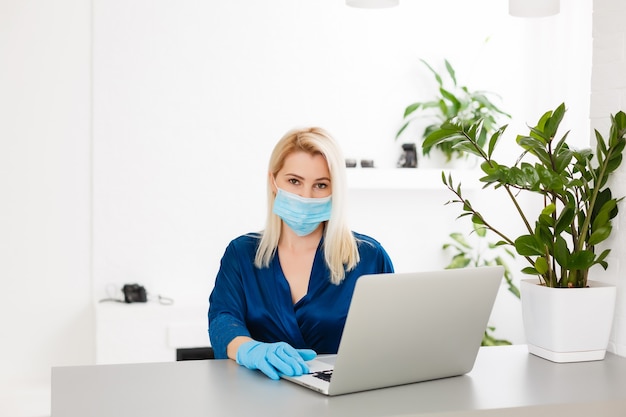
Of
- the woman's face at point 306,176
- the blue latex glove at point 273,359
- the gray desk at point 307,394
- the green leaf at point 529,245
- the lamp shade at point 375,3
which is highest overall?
the lamp shade at point 375,3

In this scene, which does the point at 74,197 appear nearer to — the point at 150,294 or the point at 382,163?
the point at 150,294

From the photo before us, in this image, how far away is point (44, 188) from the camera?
449 cm

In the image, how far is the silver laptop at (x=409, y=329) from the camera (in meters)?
1.79

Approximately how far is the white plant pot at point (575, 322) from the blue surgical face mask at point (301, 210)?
67cm

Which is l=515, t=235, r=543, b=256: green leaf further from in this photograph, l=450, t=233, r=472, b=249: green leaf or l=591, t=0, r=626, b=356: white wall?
l=450, t=233, r=472, b=249: green leaf

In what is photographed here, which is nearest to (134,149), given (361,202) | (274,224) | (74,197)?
(74,197)

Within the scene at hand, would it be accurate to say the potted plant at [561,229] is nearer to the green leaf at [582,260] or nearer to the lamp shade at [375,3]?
the green leaf at [582,260]

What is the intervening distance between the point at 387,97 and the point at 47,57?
195 cm

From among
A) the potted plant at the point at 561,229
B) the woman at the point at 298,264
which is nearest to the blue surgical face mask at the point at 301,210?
the woman at the point at 298,264

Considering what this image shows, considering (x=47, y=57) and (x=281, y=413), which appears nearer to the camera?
(x=281, y=413)

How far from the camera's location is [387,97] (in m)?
5.01

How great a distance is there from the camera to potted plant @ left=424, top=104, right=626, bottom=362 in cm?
221

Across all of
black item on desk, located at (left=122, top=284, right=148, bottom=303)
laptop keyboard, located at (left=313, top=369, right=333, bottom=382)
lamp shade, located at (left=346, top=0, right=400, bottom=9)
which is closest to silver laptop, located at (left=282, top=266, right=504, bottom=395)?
laptop keyboard, located at (left=313, top=369, right=333, bottom=382)

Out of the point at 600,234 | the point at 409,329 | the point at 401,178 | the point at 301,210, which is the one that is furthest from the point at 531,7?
the point at 401,178
